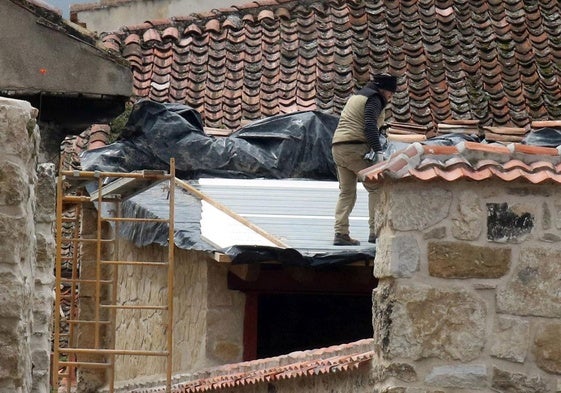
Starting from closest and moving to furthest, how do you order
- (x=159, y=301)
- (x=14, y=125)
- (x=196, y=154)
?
(x=14, y=125)
(x=159, y=301)
(x=196, y=154)

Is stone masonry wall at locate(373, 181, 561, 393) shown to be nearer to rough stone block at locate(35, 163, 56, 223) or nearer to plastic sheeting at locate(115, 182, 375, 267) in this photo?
rough stone block at locate(35, 163, 56, 223)

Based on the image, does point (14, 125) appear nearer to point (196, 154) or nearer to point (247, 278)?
point (247, 278)

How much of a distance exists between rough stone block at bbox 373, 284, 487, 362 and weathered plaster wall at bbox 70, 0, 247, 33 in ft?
48.1

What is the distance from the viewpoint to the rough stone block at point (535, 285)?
751 centimetres

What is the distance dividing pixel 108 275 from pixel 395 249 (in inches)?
332

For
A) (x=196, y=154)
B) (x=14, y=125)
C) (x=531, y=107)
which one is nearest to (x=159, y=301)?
(x=196, y=154)

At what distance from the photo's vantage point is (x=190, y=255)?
13.7 metres

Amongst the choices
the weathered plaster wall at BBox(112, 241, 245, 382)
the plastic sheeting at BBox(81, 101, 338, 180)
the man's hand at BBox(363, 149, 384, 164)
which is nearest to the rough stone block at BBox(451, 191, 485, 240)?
the man's hand at BBox(363, 149, 384, 164)

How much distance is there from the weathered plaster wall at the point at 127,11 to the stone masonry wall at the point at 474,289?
1461 centimetres

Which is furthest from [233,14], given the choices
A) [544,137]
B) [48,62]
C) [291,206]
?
[48,62]

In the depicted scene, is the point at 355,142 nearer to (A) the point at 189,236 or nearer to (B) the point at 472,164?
(A) the point at 189,236

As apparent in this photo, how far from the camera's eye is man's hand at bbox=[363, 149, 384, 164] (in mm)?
12570

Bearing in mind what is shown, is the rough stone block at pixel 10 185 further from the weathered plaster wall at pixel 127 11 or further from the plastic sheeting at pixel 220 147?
the weathered plaster wall at pixel 127 11

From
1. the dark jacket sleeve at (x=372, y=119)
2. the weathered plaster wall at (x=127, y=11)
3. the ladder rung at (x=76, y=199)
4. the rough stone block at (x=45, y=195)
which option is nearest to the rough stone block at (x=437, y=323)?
the rough stone block at (x=45, y=195)
